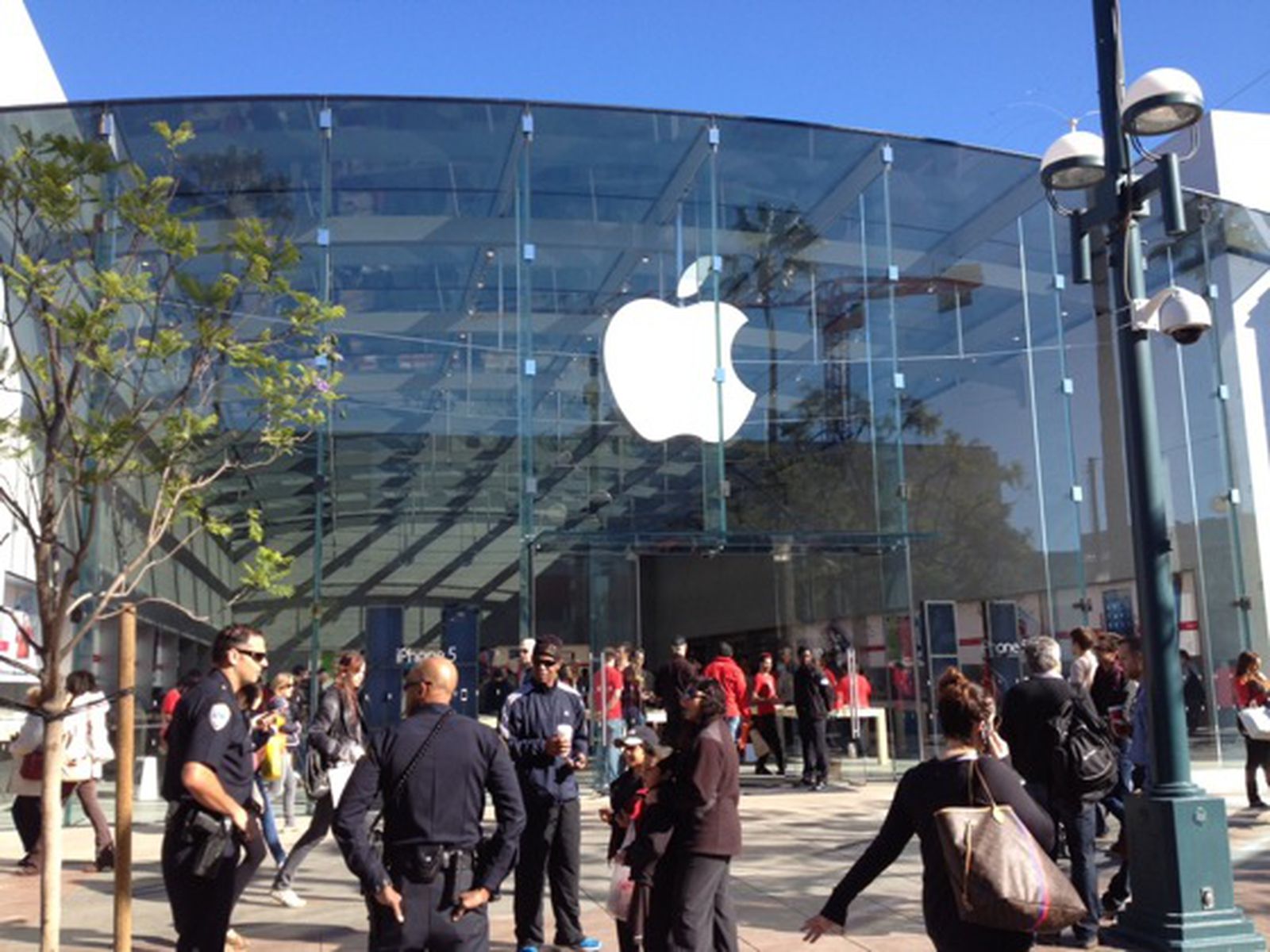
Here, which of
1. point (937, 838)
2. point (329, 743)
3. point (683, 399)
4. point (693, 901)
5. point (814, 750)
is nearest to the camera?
point (937, 838)

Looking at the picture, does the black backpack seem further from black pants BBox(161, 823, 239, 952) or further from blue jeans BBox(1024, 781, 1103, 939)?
black pants BBox(161, 823, 239, 952)

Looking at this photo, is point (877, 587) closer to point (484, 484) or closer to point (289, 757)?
point (484, 484)

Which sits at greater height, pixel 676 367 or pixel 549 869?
pixel 676 367

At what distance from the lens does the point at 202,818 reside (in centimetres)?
496

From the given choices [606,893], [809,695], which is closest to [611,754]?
[809,695]

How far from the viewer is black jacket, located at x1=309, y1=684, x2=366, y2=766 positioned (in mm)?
8398

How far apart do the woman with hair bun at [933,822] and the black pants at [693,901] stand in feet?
4.10

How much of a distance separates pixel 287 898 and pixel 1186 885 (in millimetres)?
5597

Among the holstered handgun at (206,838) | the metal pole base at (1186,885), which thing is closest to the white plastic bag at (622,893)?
the holstered handgun at (206,838)

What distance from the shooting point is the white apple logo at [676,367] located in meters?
16.6

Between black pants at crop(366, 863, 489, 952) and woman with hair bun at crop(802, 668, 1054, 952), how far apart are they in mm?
1180

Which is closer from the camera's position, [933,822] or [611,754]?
[933,822]

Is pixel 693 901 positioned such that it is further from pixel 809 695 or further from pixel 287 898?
pixel 809 695

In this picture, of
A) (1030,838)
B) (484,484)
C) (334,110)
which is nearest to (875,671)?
(484,484)
